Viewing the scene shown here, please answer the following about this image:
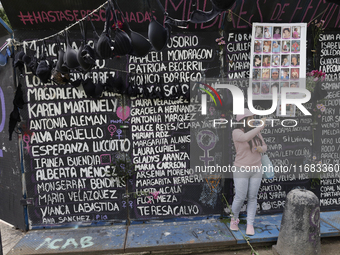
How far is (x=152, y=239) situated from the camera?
13.0ft

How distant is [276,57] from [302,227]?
2817 millimetres

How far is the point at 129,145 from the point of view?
437 centimetres

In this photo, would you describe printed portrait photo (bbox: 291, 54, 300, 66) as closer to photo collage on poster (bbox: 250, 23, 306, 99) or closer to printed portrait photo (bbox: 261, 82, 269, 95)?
photo collage on poster (bbox: 250, 23, 306, 99)

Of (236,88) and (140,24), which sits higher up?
(140,24)

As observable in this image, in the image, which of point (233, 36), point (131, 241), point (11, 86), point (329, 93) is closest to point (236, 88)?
point (233, 36)

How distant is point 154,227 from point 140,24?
3442mm

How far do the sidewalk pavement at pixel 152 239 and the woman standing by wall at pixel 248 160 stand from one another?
338mm

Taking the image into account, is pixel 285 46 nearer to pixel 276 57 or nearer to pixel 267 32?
pixel 276 57

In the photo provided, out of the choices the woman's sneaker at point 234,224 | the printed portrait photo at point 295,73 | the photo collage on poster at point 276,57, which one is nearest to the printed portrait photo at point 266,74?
the photo collage on poster at point 276,57

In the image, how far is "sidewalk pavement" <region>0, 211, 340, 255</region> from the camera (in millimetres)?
3793

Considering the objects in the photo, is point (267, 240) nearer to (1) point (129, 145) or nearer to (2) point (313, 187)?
(2) point (313, 187)

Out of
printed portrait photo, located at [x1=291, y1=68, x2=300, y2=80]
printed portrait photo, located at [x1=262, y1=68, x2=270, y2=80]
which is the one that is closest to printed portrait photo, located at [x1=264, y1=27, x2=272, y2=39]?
printed portrait photo, located at [x1=262, y1=68, x2=270, y2=80]

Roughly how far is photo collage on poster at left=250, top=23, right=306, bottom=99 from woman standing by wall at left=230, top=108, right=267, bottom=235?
92cm

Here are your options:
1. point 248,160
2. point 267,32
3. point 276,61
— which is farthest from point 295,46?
point 248,160
